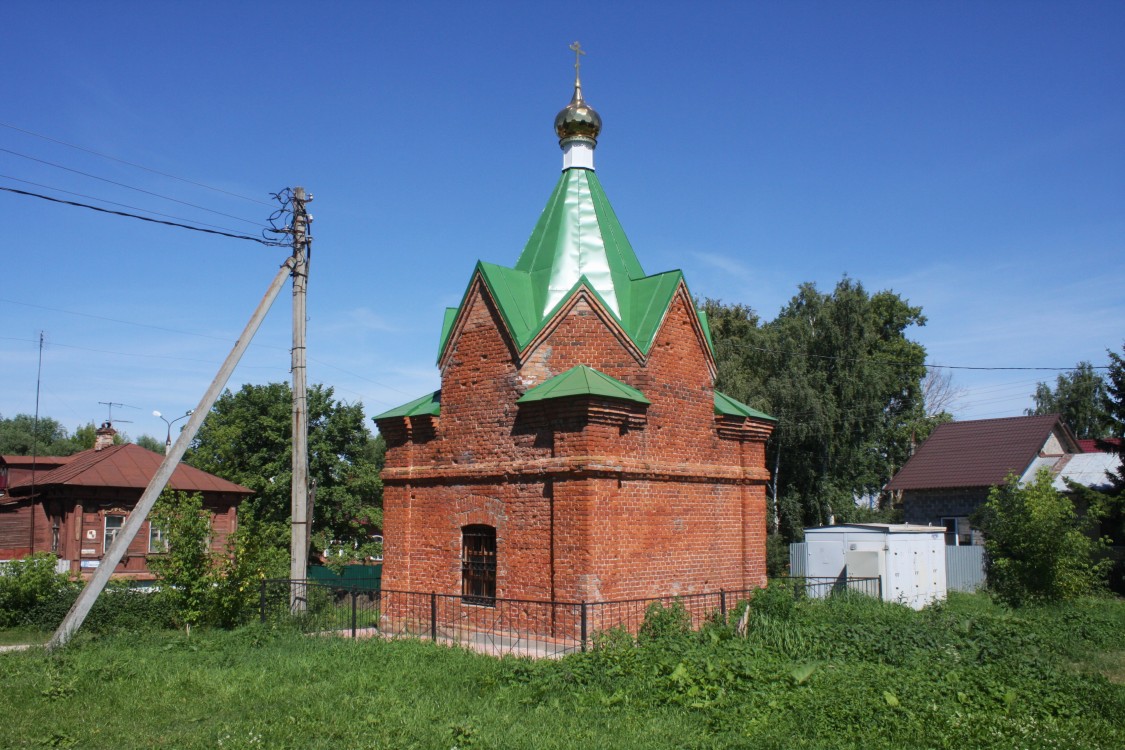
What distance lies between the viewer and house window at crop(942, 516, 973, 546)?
27.1m

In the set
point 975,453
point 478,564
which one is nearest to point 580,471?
point 478,564

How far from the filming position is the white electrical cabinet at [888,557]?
17109 millimetres

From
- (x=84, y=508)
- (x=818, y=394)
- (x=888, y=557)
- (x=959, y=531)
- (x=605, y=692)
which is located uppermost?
(x=818, y=394)

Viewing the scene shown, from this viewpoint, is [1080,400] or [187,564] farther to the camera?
[1080,400]

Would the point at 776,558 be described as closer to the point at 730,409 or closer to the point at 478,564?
the point at 730,409

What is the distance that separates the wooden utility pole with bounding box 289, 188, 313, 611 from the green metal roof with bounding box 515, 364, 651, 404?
354cm

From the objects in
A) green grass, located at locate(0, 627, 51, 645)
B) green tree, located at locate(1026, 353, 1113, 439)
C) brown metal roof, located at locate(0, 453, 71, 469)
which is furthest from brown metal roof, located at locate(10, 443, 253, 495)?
green tree, located at locate(1026, 353, 1113, 439)

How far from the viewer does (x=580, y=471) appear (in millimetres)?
11297

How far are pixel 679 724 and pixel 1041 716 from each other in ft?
10.9

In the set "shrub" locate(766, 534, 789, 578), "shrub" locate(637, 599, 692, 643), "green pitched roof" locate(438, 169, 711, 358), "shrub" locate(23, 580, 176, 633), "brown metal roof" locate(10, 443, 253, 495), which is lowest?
"shrub" locate(766, 534, 789, 578)

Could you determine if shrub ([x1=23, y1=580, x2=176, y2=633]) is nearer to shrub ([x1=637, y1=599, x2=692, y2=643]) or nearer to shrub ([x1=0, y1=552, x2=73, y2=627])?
shrub ([x1=0, y1=552, x2=73, y2=627])

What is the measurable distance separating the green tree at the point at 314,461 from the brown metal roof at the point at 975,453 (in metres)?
17.3

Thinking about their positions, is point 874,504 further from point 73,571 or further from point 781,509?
point 73,571

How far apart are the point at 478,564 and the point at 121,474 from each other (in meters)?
15.1
